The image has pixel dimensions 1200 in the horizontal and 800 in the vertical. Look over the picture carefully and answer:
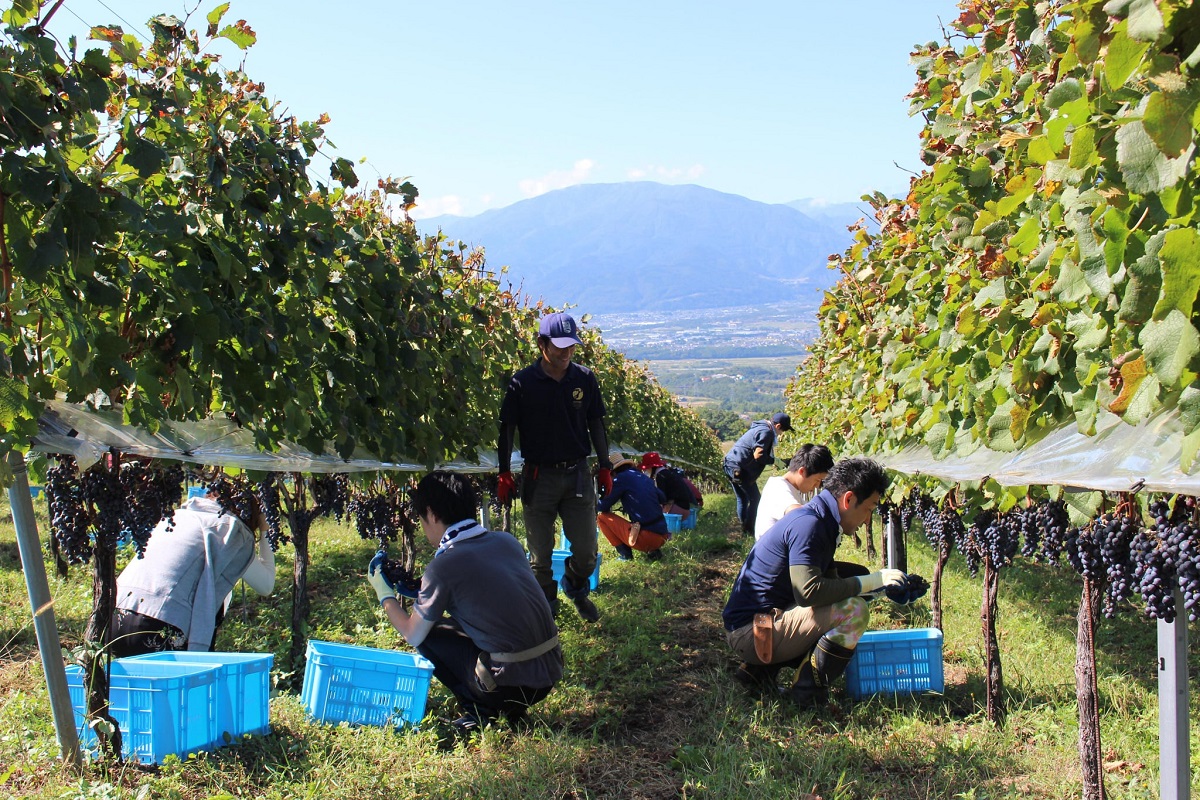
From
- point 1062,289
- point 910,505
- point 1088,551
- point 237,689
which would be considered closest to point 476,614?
point 237,689

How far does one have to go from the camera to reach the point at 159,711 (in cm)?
327

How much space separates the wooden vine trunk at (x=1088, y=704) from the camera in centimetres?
305

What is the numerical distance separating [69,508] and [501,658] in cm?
159

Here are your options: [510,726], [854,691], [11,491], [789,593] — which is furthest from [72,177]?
[854,691]

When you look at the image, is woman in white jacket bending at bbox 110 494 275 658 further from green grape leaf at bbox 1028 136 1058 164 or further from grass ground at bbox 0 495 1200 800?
green grape leaf at bbox 1028 136 1058 164

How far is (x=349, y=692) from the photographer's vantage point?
383 centimetres

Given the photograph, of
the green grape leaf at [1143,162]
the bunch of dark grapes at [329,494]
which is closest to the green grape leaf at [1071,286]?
the green grape leaf at [1143,162]

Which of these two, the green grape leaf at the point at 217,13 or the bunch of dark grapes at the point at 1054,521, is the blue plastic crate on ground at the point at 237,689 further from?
the bunch of dark grapes at the point at 1054,521

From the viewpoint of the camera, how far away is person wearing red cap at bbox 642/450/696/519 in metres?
9.18

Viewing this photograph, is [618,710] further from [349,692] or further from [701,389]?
[701,389]

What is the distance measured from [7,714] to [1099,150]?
4199 mm

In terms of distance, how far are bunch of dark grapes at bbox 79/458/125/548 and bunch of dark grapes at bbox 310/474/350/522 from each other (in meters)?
1.55

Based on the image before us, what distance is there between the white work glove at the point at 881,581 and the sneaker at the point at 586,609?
6.07 ft

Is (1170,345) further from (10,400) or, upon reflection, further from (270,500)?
(270,500)
